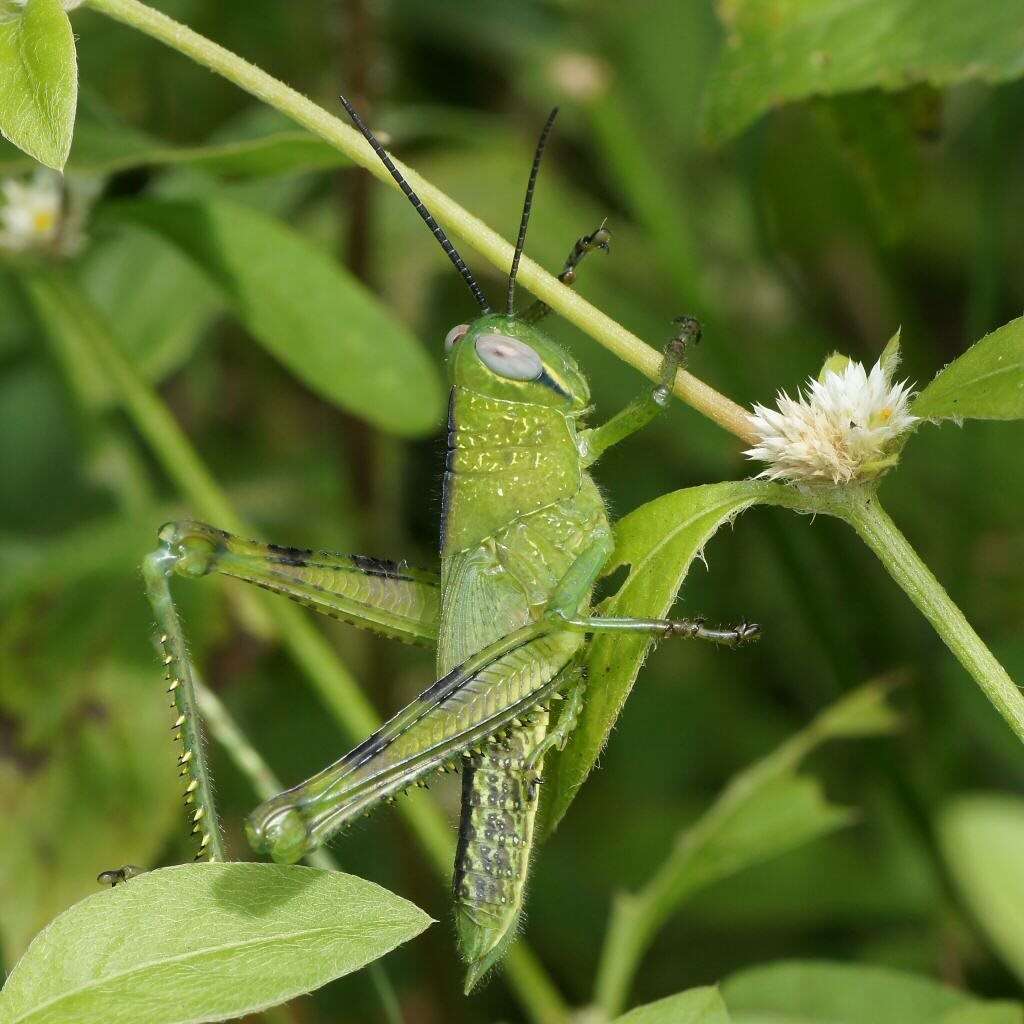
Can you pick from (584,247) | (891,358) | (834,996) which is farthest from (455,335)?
(834,996)

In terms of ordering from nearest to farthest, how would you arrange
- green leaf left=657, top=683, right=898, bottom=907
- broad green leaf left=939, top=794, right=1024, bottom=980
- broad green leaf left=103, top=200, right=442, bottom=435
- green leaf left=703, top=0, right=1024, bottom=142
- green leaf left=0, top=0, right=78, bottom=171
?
green leaf left=0, top=0, right=78, bottom=171 → broad green leaf left=939, top=794, right=1024, bottom=980 → green leaf left=703, top=0, right=1024, bottom=142 → green leaf left=657, top=683, right=898, bottom=907 → broad green leaf left=103, top=200, right=442, bottom=435

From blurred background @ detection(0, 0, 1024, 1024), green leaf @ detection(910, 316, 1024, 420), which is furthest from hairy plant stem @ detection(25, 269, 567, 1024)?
green leaf @ detection(910, 316, 1024, 420)

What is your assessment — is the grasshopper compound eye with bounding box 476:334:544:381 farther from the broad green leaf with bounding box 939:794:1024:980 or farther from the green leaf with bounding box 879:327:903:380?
the broad green leaf with bounding box 939:794:1024:980

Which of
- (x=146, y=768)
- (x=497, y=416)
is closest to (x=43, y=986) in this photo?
(x=497, y=416)

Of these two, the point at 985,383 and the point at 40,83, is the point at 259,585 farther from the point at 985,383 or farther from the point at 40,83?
the point at 985,383

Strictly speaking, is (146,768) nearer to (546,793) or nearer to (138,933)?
(546,793)

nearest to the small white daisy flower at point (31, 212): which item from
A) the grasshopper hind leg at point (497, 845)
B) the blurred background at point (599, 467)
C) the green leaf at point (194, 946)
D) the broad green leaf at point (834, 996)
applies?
the blurred background at point (599, 467)

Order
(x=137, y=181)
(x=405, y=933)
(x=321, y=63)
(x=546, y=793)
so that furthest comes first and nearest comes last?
(x=321, y=63) < (x=137, y=181) < (x=546, y=793) < (x=405, y=933)
